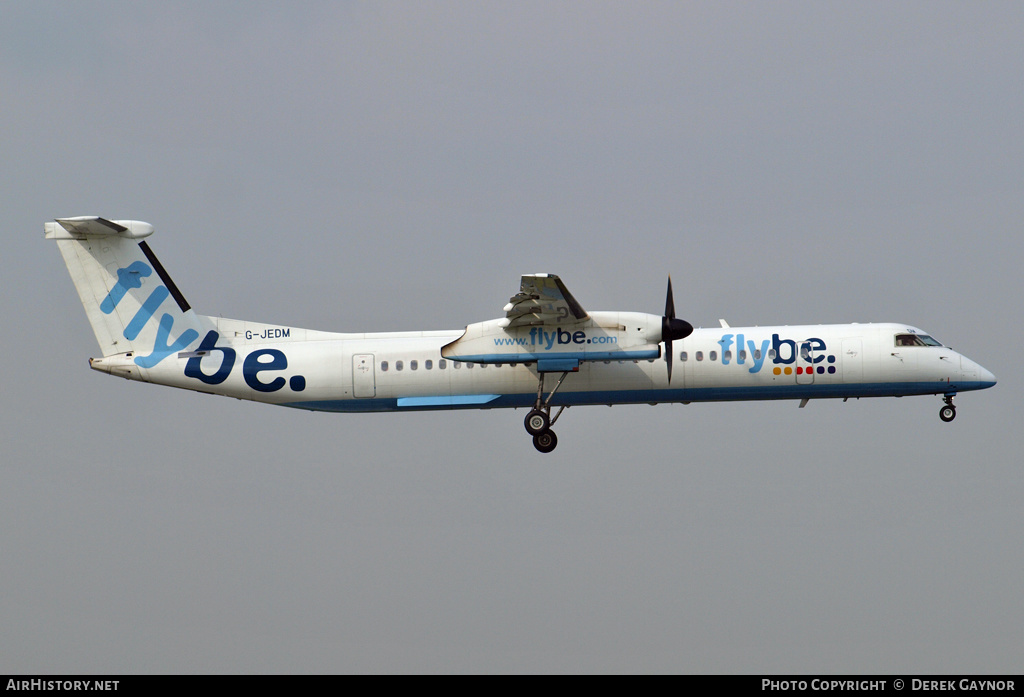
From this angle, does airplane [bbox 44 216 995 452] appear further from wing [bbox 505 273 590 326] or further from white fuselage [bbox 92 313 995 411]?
wing [bbox 505 273 590 326]

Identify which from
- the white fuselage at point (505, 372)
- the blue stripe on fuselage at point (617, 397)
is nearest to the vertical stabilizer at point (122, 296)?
the white fuselage at point (505, 372)

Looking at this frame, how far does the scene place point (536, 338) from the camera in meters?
26.5

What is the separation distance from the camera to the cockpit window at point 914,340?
2823 cm

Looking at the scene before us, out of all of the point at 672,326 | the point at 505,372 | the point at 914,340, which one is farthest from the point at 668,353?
the point at 914,340

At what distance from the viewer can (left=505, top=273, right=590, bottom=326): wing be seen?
25.1 metres

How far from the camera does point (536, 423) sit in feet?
89.0

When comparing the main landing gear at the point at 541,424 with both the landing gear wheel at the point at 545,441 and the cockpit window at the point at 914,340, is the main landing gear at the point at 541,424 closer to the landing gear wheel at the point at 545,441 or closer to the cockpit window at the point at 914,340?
the landing gear wheel at the point at 545,441

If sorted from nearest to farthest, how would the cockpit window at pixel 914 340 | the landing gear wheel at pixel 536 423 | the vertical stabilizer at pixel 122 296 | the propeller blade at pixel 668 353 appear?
the propeller blade at pixel 668 353
the landing gear wheel at pixel 536 423
the vertical stabilizer at pixel 122 296
the cockpit window at pixel 914 340

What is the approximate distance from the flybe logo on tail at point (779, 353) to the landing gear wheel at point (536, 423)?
4.44 meters

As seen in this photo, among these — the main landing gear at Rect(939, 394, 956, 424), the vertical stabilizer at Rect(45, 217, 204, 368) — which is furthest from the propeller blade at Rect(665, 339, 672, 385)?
the vertical stabilizer at Rect(45, 217, 204, 368)
